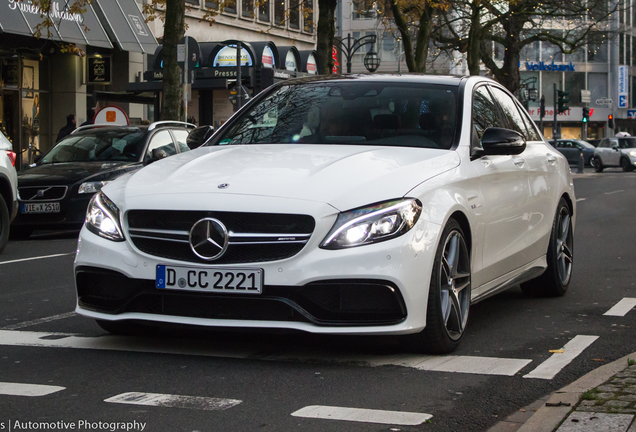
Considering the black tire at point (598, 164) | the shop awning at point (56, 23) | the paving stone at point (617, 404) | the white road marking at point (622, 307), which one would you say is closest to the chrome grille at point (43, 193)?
the white road marking at point (622, 307)

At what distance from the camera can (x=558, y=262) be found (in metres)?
7.82

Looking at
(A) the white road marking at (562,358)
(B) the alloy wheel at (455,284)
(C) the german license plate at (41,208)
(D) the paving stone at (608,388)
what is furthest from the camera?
(C) the german license plate at (41,208)

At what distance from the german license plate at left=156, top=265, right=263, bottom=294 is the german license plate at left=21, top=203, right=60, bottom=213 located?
9130 mm

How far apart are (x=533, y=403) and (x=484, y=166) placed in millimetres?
2108

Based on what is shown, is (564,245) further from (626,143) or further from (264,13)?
(626,143)

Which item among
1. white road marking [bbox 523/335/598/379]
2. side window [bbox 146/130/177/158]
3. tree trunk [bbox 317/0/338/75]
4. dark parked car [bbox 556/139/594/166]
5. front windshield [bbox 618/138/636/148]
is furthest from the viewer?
dark parked car [bbox 556/139/594/166]

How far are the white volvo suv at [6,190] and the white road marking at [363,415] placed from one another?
27.1ft

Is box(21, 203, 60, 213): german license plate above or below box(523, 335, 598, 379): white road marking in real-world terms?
above

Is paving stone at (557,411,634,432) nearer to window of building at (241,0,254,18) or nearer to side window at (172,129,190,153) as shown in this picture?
side window at (172,129,190,153)

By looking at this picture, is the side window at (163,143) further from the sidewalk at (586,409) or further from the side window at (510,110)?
the sidewalk at (586,409)

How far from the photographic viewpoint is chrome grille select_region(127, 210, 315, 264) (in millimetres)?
4941

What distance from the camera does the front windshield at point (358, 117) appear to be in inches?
244

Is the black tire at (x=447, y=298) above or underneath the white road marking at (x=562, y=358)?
above

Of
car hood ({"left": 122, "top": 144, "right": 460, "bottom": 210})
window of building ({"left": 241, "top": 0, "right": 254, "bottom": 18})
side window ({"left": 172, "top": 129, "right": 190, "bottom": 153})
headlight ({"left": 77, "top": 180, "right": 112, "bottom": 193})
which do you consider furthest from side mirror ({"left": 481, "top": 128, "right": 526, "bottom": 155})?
window of building ({"left": 241, "top": 0, "right": 254, "bottom": 18})
